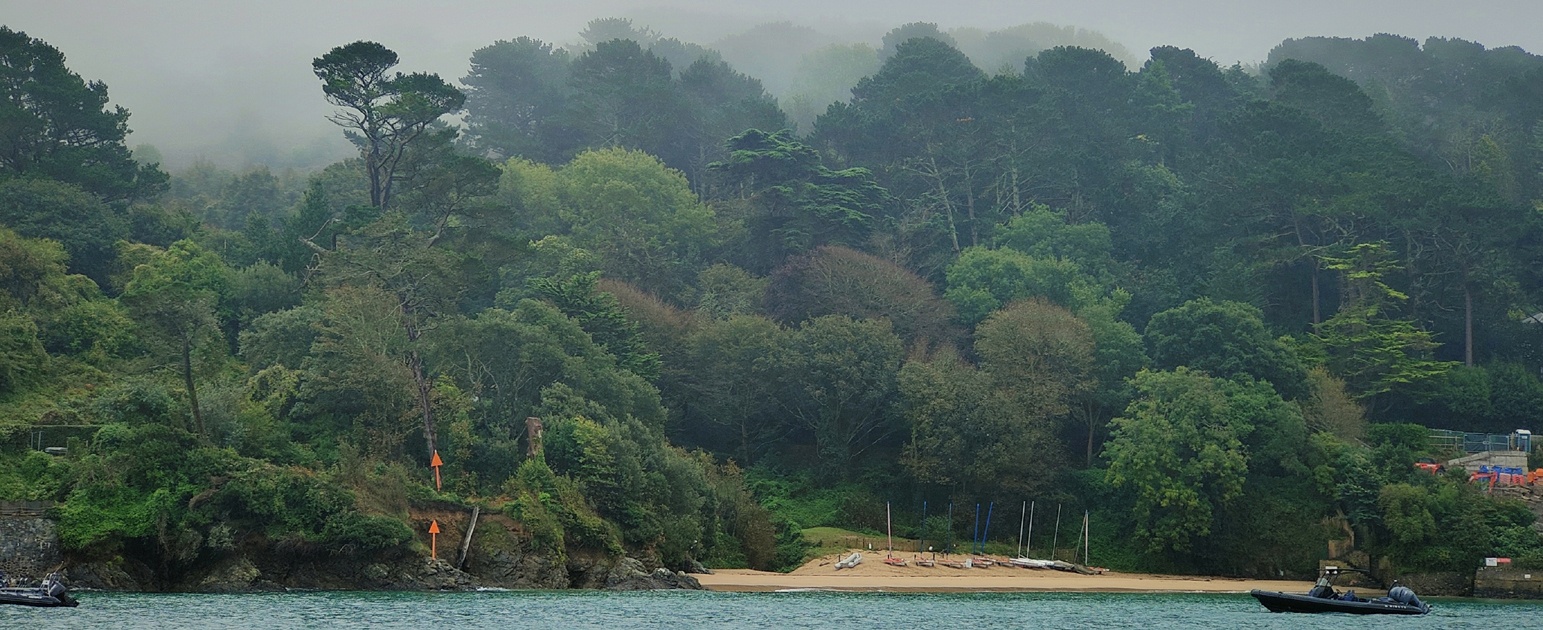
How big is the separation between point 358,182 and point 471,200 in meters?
16.6

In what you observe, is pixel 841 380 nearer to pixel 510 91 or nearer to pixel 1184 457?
pixel 1184 457

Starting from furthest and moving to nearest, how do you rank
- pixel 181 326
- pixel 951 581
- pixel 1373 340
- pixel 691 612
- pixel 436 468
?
pixel 1373 340 → pixel 951 581 → pixel 436 468 → pixel 181 326 → pixel 691 612

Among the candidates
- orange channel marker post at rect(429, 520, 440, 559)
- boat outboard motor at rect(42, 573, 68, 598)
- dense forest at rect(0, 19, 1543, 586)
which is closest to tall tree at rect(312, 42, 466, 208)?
dense forest at rect(0, 19, 1543, 586)

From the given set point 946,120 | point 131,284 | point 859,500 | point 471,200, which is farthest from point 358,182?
point 859,500

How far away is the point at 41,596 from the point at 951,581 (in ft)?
96.1

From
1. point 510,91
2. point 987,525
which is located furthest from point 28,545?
point 510,91

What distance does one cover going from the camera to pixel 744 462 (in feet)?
240

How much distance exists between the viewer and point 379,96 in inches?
3071

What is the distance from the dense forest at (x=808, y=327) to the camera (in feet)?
192

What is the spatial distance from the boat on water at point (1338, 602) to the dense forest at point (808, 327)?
11731 millimetres

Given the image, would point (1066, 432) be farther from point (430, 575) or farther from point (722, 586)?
point (430, 575)

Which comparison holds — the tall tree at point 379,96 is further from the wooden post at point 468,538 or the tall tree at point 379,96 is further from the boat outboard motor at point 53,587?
the boat outboard motor at point 53,587

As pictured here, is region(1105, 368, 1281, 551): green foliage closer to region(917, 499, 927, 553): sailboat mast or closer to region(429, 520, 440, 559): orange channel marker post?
region(917, 499, 927, 553): sailboat mast

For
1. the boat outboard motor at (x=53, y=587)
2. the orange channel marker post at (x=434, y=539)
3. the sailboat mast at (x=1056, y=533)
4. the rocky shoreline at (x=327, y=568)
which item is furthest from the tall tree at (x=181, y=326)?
the sailboat mast at (x=1056, y=533)
